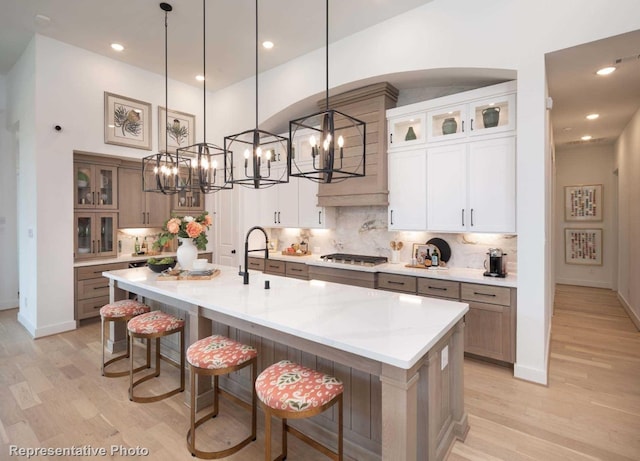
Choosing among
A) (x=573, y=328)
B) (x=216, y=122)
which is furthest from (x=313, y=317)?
(x=216, y=122)

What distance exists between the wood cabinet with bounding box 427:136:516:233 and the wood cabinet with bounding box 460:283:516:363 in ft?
2.04

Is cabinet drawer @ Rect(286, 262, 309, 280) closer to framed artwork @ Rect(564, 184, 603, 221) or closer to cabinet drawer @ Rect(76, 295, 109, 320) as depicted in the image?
cabinet drawer @ Rect(76, 295, 109, 320)

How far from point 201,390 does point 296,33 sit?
3.92 meters

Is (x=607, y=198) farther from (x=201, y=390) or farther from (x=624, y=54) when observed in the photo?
(x=201, y=390)

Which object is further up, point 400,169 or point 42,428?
point 400,169

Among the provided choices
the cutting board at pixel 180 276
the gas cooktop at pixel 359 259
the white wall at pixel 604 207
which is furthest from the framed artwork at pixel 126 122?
the white wall at pixel 604 207

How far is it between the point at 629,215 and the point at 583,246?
2.13 meters

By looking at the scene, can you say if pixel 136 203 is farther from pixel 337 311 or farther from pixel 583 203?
pixel 583 203

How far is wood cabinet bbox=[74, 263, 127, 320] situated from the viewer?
455 cm

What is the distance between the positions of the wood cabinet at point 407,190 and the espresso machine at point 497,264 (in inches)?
30.3

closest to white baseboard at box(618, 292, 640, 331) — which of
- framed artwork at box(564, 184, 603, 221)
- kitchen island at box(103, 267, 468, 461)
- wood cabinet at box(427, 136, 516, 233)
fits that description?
framed artwork at box(564, 184, 603, 221)

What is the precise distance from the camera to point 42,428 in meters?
2.38

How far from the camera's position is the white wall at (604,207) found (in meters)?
6.64

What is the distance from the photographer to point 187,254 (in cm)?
338
